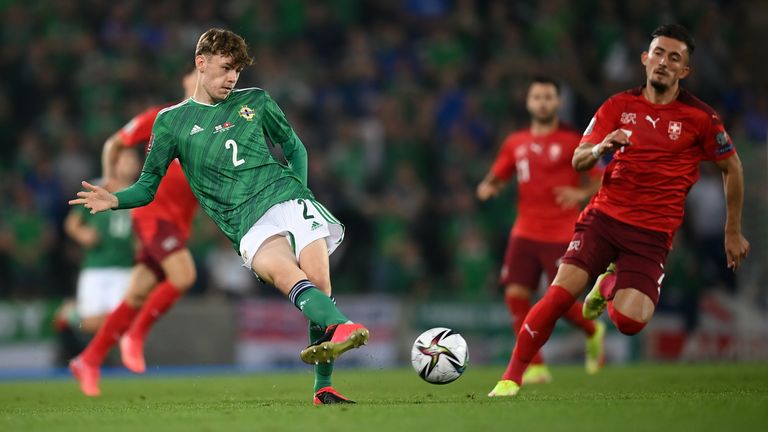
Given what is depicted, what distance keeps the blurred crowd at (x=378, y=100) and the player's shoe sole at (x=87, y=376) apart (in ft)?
18.2

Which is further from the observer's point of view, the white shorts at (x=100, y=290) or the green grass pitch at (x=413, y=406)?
the white shorts at (x=100, y=290)

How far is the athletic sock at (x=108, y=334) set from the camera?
30.8ft

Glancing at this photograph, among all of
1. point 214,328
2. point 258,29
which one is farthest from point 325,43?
point 214,328

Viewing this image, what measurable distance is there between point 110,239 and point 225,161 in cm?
723

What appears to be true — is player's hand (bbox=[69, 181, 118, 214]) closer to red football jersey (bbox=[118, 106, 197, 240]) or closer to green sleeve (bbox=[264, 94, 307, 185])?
green sleeve (bbox=[264, 94, 307, 185])

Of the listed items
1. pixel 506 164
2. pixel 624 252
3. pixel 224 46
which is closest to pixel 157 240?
pixel 506 164

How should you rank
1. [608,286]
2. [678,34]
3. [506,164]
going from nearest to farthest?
[678,34] → [608,286] → [506,164]

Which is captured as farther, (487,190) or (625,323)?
(487,190)

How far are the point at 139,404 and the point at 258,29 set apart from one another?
10.3 m

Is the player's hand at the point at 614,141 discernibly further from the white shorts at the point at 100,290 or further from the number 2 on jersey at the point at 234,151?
the white shorts at the point at 100,290

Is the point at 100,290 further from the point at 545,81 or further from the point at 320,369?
the point at 320,369

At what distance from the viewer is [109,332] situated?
9.49 m

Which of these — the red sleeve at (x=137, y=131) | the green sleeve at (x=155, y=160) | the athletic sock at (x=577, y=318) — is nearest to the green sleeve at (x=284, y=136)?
the green sleeve at (x=155, y=160)

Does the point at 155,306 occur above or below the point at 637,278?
below
